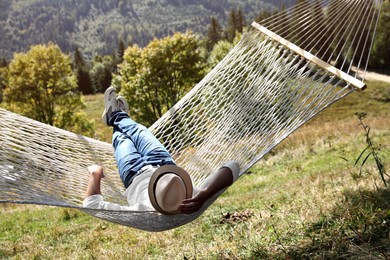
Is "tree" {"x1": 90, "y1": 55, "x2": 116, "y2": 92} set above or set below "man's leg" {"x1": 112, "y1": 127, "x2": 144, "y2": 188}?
below

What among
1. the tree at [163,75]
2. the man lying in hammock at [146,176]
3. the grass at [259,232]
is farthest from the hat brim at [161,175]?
the tree at [163,75]

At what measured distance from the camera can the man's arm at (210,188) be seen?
1.61 meters

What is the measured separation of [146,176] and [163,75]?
34.0 ft

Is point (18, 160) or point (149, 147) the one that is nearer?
point (18, 160)

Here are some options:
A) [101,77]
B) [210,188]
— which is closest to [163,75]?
[210,188]

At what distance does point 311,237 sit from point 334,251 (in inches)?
7.5

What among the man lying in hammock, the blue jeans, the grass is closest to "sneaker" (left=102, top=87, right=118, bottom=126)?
the man lying in hammock

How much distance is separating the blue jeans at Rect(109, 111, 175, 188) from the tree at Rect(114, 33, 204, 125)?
9614 millimetres

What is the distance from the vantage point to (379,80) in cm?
2100

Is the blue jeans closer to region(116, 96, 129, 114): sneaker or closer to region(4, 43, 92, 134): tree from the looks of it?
region(116, 96, 129, 114): sneaker

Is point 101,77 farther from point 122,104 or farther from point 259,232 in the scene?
point 259,232

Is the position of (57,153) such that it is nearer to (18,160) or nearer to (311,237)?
(18,160)

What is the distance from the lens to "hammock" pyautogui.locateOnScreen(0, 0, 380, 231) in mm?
1892

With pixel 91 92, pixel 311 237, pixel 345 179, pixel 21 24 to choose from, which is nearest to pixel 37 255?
pixel 311 237
